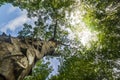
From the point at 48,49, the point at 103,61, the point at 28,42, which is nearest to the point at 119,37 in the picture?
the point at 103,61

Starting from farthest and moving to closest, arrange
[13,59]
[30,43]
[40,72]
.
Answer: [40,72] < [30,43] < [13,59]

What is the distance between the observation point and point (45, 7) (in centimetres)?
1886

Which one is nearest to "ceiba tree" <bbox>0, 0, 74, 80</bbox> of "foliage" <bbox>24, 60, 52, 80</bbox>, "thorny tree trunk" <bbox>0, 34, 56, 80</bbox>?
"thorny tree trunk" <bbox>0, 34, 56, 80</bbox>

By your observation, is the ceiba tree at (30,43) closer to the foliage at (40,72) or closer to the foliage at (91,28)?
the foliage at (91,28)

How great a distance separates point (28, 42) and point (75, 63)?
253 inches

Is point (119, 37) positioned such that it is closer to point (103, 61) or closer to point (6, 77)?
point (103, 61)

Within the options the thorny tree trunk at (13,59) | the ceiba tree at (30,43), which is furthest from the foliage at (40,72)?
the thorny tree trunk at (13,59)

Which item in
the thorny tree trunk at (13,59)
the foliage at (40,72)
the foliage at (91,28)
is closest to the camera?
the thorny tree trunk at (13,59)

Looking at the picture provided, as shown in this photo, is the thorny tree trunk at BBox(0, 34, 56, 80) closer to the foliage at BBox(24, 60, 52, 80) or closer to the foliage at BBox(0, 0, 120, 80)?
the foliage at BBox(0, 0, 120, 80)

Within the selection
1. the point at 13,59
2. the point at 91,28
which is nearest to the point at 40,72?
the point at 91,28

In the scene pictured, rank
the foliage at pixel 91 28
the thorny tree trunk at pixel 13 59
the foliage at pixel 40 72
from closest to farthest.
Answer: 1. the thorny tree trunk at pixel 13 59
2. the foliage at pixel 91 28
3. the foliage at pixel 40 72

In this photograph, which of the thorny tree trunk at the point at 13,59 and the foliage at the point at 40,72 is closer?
the thorny tree trunk at the point at 13,59

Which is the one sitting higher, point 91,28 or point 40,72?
point 91,28

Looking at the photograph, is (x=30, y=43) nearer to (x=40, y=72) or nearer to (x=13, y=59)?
(x=13, y=59)
